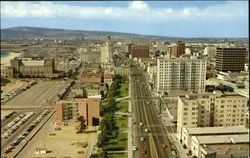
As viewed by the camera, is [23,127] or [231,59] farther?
[231,59]

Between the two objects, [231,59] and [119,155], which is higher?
[231,59]

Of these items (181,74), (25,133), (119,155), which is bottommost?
(119,155)

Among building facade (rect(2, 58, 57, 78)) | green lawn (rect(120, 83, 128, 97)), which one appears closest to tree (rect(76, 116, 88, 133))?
green lawn (rect(120, 83, 128, 97))

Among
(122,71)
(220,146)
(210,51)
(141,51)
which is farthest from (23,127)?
(141,51)

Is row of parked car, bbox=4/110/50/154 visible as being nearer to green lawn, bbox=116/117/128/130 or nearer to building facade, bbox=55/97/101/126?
building facade, bbox=55/97/101/126

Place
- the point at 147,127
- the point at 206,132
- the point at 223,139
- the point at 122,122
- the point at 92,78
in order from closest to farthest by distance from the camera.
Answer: the point at 223,139 < the point at 206,132 < the point at 147,127 < the point at 122,122 < the point at 92,78

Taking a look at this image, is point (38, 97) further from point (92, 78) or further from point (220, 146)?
point (220, 146)
